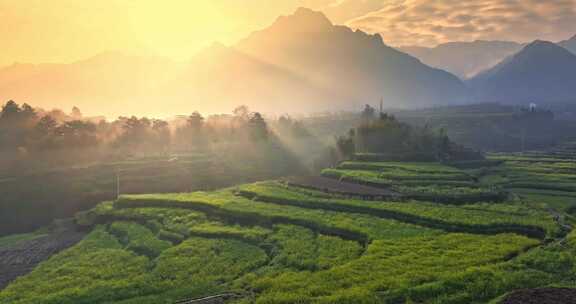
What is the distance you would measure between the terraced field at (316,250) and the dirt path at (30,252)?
3.86m

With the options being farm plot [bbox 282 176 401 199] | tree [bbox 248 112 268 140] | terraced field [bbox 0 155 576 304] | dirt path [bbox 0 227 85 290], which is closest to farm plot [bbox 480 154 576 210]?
terraced field [bbox 0 155 576 304]

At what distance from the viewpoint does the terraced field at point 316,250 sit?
32.2 metres

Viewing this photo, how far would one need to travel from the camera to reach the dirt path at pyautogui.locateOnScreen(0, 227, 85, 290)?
51188mm

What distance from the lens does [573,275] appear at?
32031 millimetres

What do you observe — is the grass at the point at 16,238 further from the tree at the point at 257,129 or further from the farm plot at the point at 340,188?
the tree at the point at 257,129

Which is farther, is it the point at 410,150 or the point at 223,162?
the point at 223,162

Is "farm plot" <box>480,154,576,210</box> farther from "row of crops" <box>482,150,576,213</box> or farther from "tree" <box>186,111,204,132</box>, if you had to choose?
"tree" <box>186,111,204,132</box>

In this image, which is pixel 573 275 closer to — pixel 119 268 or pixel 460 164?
pixel 119 268

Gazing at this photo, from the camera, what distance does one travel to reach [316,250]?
4338 cm

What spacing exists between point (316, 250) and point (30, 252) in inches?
1633

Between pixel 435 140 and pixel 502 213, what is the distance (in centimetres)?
7867

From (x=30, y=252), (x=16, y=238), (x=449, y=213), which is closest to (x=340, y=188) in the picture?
(x=449, y=213)

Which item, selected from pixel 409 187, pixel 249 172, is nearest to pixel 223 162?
pixel 249 172

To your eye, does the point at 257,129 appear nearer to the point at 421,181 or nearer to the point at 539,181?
the point at 421,181
